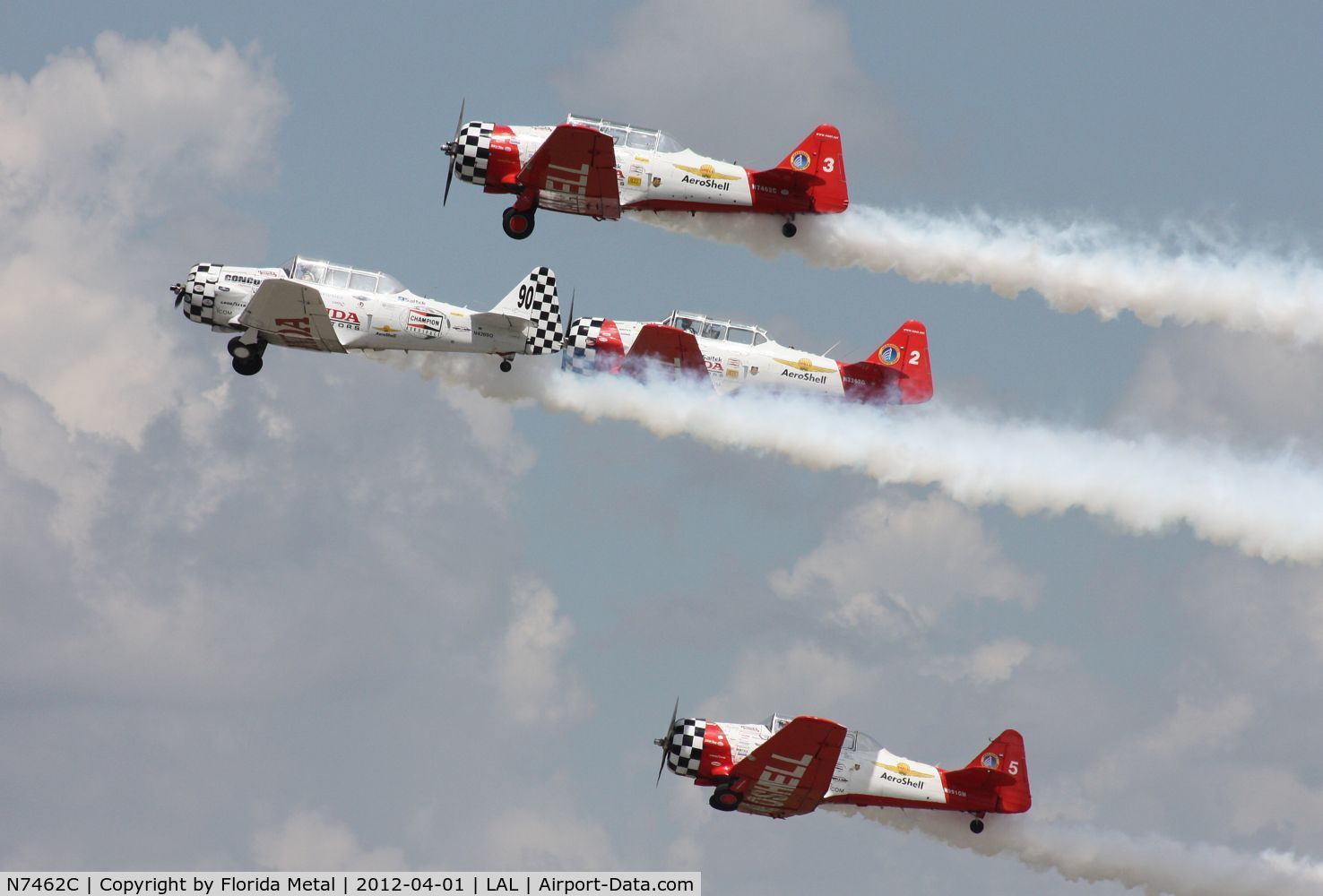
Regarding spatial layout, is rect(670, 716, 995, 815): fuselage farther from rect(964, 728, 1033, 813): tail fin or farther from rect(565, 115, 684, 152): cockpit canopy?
rect(565, 115, 684, 152): cockpit canopy

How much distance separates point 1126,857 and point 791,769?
8.34 metres

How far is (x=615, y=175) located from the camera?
56.0 meters

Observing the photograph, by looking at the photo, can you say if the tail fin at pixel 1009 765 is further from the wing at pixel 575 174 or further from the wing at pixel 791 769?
the wing at pixel 575 174

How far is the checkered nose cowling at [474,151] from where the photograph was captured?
56.9m

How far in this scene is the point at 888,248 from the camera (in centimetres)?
6019

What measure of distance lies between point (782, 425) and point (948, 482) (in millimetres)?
3386

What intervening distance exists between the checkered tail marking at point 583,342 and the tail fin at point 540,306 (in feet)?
6.79

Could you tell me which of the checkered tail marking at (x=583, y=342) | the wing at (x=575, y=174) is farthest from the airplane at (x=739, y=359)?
the wing at (x=575, y=174)

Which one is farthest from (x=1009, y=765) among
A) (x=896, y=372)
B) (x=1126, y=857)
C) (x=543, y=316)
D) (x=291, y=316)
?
(x=291, y=316)

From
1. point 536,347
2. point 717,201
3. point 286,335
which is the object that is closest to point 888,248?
point 717,201

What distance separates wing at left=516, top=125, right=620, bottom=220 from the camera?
55.4 m

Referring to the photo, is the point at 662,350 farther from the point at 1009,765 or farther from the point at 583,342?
the point at 1009,765

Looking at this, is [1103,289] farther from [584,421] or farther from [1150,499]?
[584,421]

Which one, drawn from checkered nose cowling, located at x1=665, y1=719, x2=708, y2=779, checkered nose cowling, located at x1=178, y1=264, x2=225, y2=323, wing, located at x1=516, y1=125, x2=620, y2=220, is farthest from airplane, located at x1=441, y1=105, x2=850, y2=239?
checkered nose cowling, located at x1=665, y1=719, x2=708, y2=779
